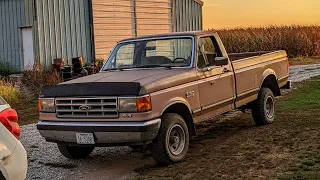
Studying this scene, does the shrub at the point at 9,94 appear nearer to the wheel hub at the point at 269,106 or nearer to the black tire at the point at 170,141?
the wheel hub at the point at 269,106

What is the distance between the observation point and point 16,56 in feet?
65.3

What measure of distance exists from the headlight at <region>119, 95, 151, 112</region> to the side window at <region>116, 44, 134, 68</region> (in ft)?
5.89

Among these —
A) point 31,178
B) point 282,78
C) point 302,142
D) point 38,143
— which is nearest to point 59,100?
point 31,178

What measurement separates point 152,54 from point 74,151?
199cm

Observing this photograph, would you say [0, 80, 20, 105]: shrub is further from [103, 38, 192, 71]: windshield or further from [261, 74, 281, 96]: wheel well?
[261, 74, 281, 96]: wheel well

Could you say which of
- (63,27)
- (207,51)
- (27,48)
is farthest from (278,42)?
(207,51)

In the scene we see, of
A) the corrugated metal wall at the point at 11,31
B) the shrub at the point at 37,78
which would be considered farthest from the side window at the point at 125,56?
the corrugated metal wall at the point at 11,31

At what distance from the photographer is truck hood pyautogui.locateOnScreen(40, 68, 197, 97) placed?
22.4 ft

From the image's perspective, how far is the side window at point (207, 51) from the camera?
835cm

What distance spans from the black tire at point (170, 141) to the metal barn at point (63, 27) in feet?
41.9

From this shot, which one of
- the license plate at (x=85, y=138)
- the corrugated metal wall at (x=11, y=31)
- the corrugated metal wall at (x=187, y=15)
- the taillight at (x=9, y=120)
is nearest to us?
the taillight at (x=9, y=120)

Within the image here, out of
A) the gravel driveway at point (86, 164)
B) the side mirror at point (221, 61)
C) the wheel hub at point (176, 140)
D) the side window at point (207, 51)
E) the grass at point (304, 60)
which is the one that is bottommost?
the gravel driveway at point (86, 164)

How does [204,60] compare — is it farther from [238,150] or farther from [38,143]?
[38,143]

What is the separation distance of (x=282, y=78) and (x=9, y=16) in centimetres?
1270
